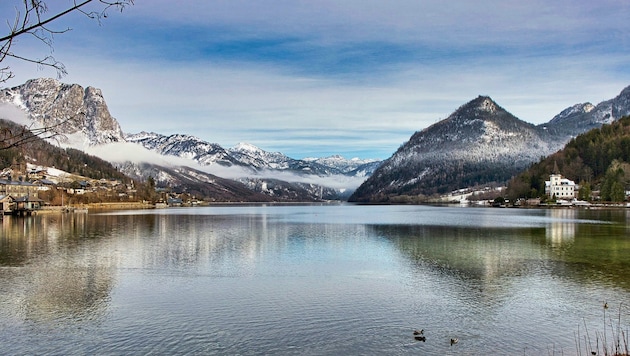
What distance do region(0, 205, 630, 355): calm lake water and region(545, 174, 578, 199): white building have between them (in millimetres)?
135003

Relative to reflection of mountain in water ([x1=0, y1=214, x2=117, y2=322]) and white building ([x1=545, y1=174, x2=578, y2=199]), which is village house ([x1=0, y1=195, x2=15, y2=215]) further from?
white building ([x1=545, y1=174, x2=578, y2=199])

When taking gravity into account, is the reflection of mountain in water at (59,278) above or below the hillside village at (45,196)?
below

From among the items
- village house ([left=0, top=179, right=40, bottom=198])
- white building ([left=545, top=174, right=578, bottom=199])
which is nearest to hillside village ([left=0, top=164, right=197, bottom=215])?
village house ([left=0, top=179, right=40, bottom=198])

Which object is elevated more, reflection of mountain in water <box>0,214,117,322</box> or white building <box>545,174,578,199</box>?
white building <box>545,174,578,199</box>

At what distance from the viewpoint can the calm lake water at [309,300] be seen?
16.4m

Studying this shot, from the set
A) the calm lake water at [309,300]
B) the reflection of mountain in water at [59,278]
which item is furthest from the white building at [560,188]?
the reflection of mountain in water at [59,278]

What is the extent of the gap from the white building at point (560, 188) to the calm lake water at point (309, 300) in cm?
13500

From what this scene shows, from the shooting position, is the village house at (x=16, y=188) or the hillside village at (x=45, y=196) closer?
the hillside village at (x=45, y=196)

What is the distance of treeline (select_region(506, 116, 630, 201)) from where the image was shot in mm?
158375

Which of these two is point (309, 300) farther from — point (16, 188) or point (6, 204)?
point (16, 188)

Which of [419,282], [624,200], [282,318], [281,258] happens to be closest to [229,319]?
[282,318]

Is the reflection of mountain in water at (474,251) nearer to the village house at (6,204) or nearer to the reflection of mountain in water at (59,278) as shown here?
the reflection of mountain in water at (59,278)

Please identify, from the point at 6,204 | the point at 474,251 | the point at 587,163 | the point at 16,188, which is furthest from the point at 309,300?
the point at 587,163

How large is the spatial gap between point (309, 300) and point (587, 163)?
184633 mm
